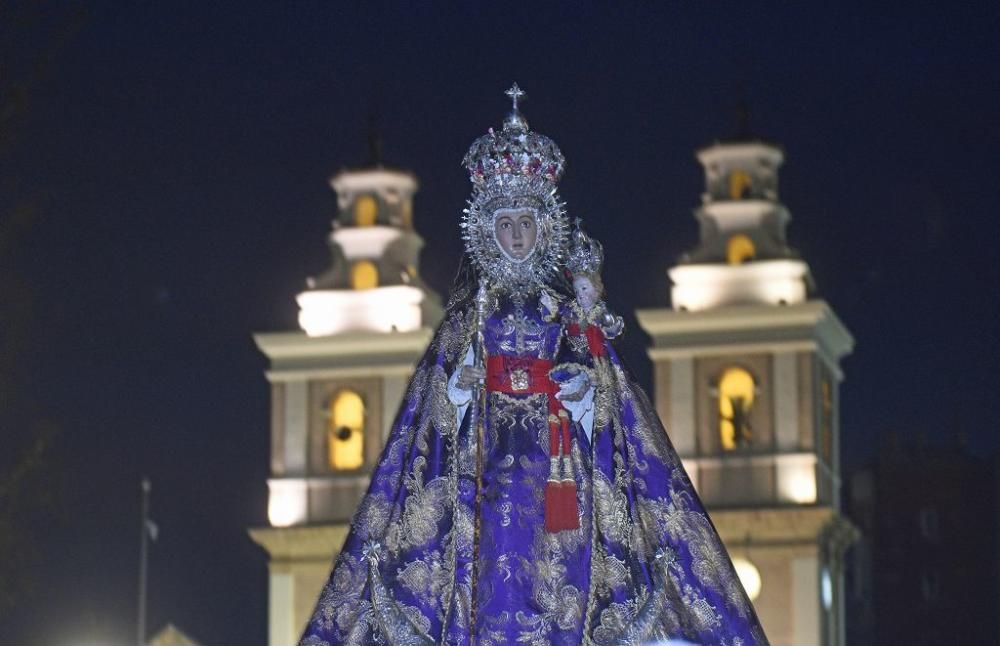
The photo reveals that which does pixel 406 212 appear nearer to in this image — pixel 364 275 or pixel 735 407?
pixel 364 275

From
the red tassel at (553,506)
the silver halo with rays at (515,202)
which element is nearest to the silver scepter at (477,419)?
the silver halo with rays at (515,202)

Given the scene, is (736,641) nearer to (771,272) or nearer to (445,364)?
(445,364)

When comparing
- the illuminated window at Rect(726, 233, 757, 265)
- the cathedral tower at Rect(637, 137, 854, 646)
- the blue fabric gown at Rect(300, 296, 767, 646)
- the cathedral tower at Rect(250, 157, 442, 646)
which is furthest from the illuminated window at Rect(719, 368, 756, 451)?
the blue fabric gown at Rect(300, 296, 767, 646)

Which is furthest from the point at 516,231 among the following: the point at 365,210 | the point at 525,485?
the point at 365,210

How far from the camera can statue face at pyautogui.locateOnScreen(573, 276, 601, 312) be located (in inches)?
507

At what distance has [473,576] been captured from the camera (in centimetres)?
1245

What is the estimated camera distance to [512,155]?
508 inches

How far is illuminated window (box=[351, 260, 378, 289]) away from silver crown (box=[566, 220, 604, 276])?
109 ft

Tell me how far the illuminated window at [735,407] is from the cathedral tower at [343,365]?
15.0ft

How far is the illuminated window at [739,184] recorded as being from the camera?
44.5m

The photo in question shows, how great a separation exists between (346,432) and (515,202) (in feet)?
110

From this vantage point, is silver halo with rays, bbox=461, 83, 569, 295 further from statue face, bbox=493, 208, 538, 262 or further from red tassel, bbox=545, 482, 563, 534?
red tassel, bbox=545, 482, 563, 534

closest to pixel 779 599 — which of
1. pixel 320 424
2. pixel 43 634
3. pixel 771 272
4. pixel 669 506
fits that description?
pixel 771 272

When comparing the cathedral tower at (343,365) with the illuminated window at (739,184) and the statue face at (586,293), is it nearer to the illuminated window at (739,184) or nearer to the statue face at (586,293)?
the illuminated window at (739,184)
